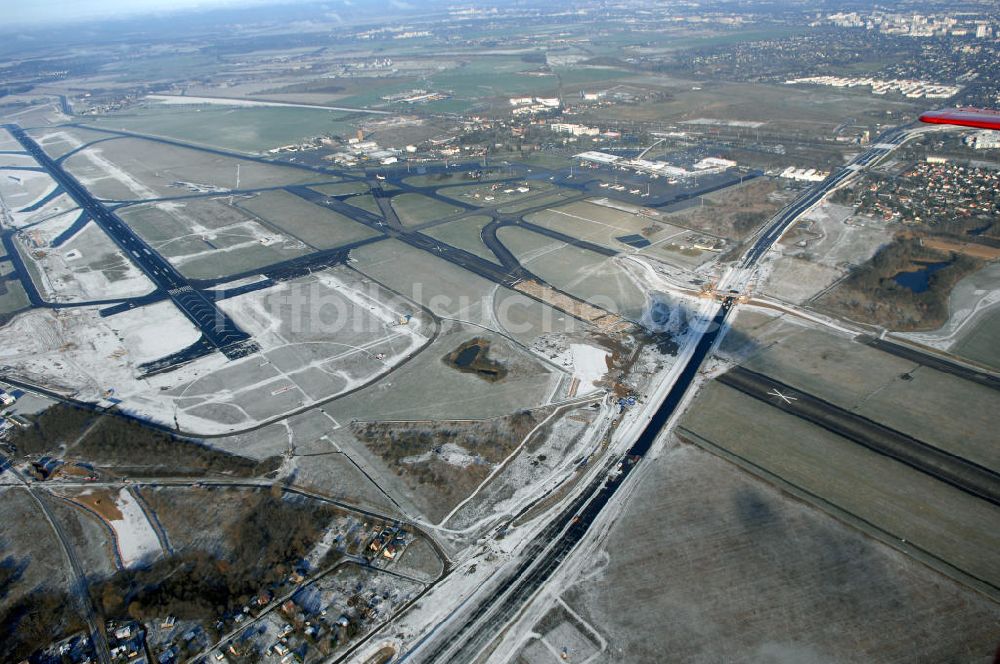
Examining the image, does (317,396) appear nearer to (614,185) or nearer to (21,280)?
(21,280)

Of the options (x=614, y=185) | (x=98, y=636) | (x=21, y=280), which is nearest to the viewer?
(x=98, y=636)

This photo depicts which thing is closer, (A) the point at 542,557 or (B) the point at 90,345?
(A) the point at 542,557

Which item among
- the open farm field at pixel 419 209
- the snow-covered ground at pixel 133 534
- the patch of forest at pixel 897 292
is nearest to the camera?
the snow-covered ground at pixel 133 534

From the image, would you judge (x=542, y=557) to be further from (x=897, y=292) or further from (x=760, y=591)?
(x=897, y=292)

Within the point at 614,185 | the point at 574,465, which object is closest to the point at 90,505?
the point at 574,465

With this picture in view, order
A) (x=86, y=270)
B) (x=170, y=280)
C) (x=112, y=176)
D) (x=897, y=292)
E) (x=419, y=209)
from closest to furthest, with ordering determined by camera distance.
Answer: (x=897, y=292)
(x=170, y=280)
(x=86, y=270)
(x=419, y=209)
(x=112, y=176)

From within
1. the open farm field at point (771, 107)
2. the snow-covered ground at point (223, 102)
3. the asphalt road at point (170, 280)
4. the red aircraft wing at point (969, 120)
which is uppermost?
the red aircraft wing at point (969, 120)

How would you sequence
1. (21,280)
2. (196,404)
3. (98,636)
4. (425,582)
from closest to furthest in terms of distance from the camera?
(98,636)
(425,582)
(196,404)
(21,280)

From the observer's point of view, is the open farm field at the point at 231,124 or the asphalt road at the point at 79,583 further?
the open farm field at the point at 231,124

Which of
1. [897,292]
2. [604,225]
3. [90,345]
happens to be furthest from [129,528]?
[897,292]

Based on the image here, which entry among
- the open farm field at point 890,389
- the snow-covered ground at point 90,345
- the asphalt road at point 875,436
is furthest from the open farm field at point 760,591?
the snow-covered ground at point 90,345

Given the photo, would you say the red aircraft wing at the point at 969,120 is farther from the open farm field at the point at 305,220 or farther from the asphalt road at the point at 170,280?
the asphalt road at the point at 170,280
